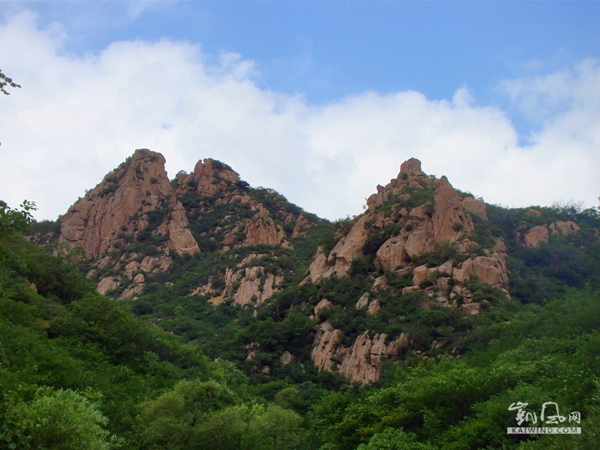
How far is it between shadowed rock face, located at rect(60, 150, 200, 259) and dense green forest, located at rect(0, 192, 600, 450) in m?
31.0

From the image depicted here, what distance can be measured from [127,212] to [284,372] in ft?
149

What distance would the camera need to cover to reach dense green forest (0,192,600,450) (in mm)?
17203

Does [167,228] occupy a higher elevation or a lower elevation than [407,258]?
higher

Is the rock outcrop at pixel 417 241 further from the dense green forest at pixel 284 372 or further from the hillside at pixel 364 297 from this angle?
the dense green forest at pixel 284 372

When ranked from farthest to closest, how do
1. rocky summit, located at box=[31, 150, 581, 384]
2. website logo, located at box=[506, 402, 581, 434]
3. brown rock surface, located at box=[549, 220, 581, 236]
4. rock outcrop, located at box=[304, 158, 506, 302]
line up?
brown rock surface, located at box=[549, 220, 581, 236]
rock outcrop, located at box=[304, 158, 506, 302]
rocky summit, located at box=[31, 150, 581, 384]
website logo, located at box=[506, 402, 581, 434]

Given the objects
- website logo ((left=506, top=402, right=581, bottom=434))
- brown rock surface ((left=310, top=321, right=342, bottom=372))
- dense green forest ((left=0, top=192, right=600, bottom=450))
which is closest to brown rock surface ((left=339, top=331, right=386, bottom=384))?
dense green forest ((left=0, top=192, right=600, bottom=450))

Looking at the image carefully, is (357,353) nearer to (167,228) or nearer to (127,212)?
(167,228)

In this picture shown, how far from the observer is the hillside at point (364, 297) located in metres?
22.2

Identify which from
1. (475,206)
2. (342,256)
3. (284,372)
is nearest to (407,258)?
(342,256)

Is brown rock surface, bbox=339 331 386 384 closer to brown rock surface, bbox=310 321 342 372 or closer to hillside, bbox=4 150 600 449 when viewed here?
hillside, bbox=4 150 600 449

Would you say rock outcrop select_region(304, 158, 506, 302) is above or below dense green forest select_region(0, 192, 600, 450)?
above

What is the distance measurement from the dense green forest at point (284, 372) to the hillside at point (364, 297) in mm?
146

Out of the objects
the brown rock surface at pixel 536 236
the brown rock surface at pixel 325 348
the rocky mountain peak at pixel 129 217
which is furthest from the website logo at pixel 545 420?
the rocky mountain peak at pixel 129 217

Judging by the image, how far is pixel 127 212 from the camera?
259 ft
